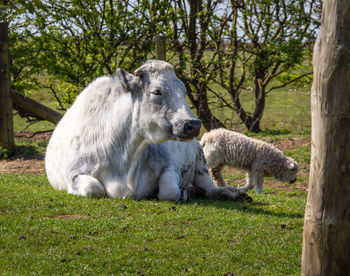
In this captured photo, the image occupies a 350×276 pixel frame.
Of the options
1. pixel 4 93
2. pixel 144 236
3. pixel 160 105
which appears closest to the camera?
pixel 144 236

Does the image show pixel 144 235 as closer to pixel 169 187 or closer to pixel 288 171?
pixel 169 187

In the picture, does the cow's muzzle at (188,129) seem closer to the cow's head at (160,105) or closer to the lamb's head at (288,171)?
the cow's head at (160,105)

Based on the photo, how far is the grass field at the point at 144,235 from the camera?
501cm

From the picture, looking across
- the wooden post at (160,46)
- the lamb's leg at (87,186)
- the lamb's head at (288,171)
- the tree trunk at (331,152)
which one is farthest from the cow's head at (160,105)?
the lamb's head at (288,171)

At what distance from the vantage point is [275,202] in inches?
325

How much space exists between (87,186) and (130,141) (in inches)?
34.7

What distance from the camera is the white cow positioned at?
7.21 metres

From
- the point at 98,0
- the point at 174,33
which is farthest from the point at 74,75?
the point at 174,33

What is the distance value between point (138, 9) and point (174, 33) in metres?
1.82

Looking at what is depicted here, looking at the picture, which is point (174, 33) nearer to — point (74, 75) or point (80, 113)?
point (74, 75)

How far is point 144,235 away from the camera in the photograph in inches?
231

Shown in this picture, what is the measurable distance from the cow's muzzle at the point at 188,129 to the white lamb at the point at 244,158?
191 inches

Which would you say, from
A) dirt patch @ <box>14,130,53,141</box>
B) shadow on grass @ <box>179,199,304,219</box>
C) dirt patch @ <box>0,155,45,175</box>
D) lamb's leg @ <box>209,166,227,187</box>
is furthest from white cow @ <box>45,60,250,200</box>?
dirt patch @ <box>14,130,53,141</box>

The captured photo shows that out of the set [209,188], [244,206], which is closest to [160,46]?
[209,188]
